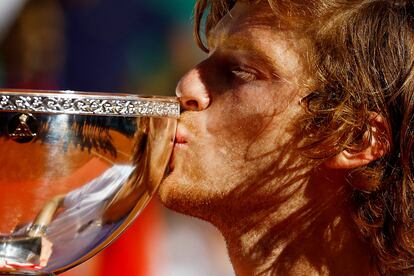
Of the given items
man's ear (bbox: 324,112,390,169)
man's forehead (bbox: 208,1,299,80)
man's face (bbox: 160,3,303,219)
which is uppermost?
man's forehead (bbox: 208,1,299,80)

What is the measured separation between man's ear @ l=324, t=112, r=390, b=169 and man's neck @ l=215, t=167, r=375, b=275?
55 mm

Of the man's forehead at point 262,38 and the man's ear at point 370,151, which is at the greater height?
the man's forehead at point 262,38

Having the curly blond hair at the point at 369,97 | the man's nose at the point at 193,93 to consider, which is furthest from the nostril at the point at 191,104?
the curly blond hair at the point at 369,97

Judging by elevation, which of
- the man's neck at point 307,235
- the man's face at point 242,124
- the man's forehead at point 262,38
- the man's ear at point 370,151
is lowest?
the man's neck at point 307,235

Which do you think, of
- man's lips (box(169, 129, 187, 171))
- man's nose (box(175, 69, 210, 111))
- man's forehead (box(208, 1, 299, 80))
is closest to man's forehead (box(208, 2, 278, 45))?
man's forehead (box(208, 1, 299, 80))

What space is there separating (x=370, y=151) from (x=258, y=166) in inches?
8.9

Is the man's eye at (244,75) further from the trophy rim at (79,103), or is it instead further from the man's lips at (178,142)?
the trophy rim at (79,103)

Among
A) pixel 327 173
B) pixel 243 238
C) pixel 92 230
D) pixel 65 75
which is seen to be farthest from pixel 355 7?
pixel 65 75

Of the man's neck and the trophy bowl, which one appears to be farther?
the man's neck

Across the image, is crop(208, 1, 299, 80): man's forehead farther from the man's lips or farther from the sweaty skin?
the man's lips

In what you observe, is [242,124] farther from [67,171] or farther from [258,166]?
[67,171]

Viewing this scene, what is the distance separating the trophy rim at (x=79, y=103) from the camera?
118 cm

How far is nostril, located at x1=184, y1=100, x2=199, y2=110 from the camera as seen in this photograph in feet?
5.29

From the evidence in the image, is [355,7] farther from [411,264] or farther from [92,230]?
[92,230]
